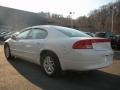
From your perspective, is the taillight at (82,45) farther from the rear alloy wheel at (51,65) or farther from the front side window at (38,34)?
the front side window at (38,34)

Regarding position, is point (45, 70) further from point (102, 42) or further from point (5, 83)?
point (102, 42)

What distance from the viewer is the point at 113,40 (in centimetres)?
1898

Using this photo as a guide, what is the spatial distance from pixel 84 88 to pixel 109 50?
1.48m

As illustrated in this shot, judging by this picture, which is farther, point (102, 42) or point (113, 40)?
point (113, 40)

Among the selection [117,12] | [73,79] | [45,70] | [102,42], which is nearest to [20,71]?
[45,70]

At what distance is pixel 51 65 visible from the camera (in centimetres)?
631

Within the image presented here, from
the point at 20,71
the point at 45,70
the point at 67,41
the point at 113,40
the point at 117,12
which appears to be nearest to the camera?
the point at 67,41

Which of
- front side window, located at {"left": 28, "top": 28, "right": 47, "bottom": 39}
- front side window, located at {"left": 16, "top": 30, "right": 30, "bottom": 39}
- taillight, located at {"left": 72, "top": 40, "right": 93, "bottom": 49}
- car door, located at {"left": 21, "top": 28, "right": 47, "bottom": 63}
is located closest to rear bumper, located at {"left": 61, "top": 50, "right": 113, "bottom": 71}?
taillight, located at {"left": 72, "top": 40, "right": 93, "bottom": 49}

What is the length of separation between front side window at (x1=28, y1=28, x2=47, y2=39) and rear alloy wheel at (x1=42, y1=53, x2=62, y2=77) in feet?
2.31

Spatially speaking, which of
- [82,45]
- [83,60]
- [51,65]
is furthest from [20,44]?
[83,60]

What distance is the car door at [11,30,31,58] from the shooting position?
767cm

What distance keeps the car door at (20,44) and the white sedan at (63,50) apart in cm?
8

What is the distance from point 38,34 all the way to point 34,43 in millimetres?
347

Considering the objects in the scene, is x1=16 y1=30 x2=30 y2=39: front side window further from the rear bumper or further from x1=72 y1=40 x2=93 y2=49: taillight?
x1=72 y1=40 x2=93 y2=49: taillight
